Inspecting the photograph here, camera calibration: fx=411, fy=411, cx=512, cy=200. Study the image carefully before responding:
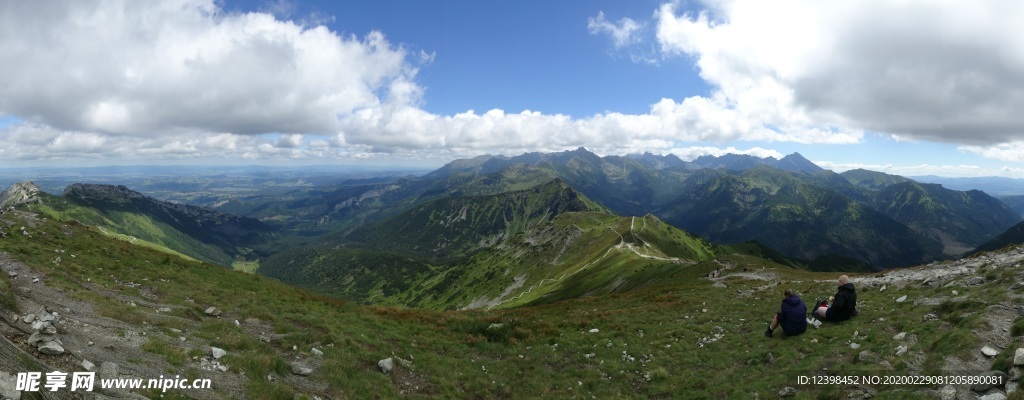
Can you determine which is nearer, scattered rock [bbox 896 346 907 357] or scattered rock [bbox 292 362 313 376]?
scattered rock [bbox 896 346 907 357]

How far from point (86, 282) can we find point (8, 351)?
66.3ft

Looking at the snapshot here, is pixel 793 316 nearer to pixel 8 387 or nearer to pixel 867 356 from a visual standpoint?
pixel 867 356

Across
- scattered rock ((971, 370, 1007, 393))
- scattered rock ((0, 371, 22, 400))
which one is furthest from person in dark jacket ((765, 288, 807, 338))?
scattered rock ((0, 371, 22, 400))

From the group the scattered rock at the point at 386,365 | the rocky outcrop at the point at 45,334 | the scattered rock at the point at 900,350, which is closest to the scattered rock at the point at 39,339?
the rocky outcrop at the point at 45,334

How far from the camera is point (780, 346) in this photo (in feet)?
74.5

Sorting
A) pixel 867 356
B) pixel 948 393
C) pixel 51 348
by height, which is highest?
pixel 51 348

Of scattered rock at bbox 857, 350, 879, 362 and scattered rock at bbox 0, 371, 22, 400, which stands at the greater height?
scattered rock at bbox 0, 371, 22, 400

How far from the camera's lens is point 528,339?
2930 cm

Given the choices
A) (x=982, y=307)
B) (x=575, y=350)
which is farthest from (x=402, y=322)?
(x=982, y=307)

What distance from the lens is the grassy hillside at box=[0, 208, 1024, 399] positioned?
16.7 meters

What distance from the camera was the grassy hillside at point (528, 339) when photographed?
54.9 ft

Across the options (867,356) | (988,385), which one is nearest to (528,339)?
(867,356)

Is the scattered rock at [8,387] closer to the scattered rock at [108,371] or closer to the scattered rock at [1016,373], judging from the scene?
the scattered rock at [108,371]

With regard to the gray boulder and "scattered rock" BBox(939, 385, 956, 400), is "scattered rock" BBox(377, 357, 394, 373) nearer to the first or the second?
the gray boulder
